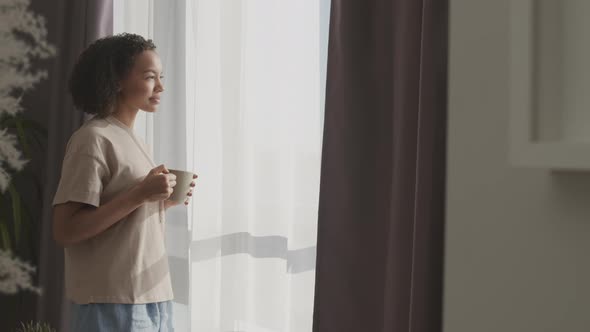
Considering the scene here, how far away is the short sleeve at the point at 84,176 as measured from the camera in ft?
4.64

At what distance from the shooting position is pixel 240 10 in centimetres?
219

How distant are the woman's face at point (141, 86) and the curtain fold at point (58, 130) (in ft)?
3.44

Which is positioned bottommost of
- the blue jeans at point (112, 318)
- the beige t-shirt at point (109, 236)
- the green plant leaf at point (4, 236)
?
the blue jeans at point (112, 318)

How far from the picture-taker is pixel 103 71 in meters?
1.57

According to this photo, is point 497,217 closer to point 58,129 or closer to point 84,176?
point 84,176

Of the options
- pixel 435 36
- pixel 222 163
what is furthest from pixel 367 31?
pixel 222 163

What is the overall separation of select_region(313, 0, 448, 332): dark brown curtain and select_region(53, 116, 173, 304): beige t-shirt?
1.56ft

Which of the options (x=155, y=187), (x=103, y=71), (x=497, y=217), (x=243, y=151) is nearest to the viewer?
(x=497, y=217)

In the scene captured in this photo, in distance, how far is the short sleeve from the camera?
1413mm

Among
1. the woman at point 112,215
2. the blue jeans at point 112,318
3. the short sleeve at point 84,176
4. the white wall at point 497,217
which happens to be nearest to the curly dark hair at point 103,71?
the woman at point 112,215

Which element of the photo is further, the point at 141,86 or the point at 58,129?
the point at 58,129

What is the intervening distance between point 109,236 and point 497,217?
1.05m

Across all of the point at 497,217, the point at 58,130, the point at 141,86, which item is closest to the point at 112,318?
the point at 141,86

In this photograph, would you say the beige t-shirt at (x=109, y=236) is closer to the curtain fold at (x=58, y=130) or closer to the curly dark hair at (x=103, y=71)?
the curly dark hair at (x=103, y=71)
